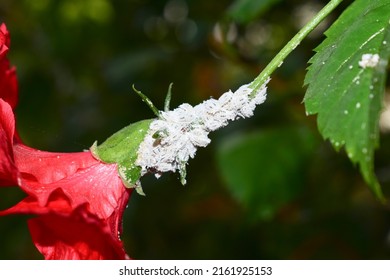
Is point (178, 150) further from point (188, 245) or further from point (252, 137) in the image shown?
point (188, 245)

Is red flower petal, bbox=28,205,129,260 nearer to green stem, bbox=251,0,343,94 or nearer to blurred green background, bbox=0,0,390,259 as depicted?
green stem, bbox=251,0,343,94

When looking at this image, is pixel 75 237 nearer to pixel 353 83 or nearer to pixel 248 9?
pixel 353 83

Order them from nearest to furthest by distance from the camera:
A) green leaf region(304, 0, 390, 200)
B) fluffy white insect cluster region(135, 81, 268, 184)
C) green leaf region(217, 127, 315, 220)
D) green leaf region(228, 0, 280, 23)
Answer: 1. green leaf region(304, 0, 390, 200)
2. fluffy white insect cluster region(135, 81, 268, 184)
3. green leaf region(228, 0, 280, 23)
4. green leaf region(217, 127, 315, 220)

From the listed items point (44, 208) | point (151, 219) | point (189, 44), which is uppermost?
point (189, 44)

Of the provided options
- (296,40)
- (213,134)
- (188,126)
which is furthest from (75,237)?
(213,134)

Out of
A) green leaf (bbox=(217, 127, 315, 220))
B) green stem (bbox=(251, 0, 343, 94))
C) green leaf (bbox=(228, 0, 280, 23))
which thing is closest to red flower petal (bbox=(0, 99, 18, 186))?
green stem (bbox=(251, 0, 343, 94))

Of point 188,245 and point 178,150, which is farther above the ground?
point 188,245
